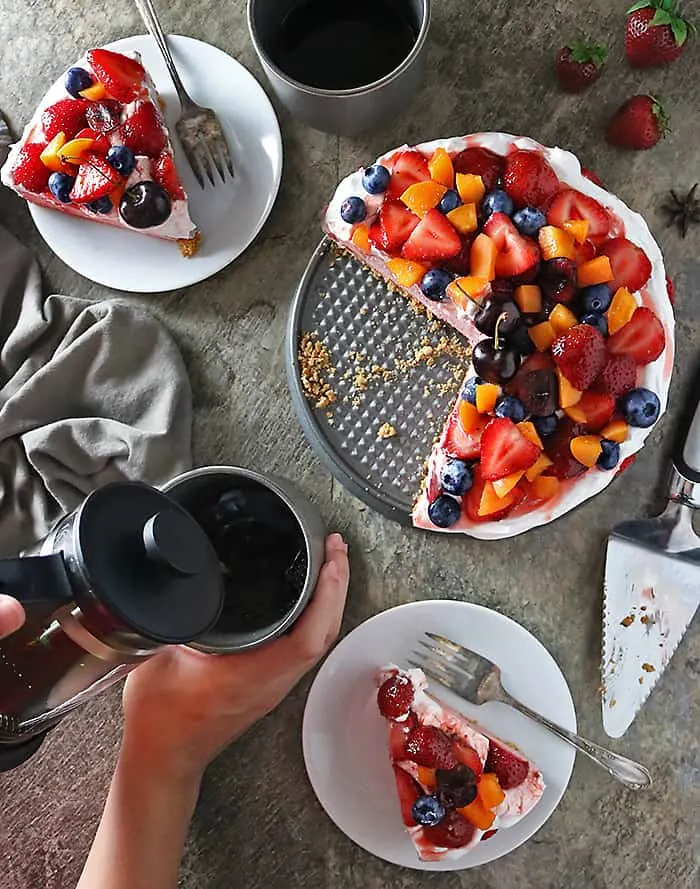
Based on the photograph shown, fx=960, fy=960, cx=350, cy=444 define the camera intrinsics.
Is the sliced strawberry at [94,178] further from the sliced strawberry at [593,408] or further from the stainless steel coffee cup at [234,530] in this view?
the sliced strawberry at [593,408]

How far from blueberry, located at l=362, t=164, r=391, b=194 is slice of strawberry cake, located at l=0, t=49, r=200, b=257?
33 centimetres

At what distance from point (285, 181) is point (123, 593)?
3.23ft

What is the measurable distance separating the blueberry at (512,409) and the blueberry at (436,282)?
0.62ft

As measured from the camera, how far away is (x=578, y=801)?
5.33 feet

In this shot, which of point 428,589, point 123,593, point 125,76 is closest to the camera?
point 123,593

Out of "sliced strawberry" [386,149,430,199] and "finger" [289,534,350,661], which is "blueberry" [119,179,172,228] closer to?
"sliced strawberry" [386,149,430,199]

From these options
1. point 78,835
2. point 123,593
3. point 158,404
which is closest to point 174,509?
point 123,593

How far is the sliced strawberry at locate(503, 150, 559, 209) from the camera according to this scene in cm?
137

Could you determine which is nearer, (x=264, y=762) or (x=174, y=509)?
(x=174, y=509)

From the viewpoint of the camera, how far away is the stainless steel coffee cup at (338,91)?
56.9 inches

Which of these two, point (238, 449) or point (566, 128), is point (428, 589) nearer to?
point (238, 449)

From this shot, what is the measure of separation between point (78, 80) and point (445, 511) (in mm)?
902

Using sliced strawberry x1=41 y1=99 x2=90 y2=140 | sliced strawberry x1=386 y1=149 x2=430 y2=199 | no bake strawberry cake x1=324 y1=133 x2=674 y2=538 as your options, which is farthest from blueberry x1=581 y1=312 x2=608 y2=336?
sliced strawberry x1=41 y1=99 x2=90 y2=140

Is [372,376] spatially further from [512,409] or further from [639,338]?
[639,338]
